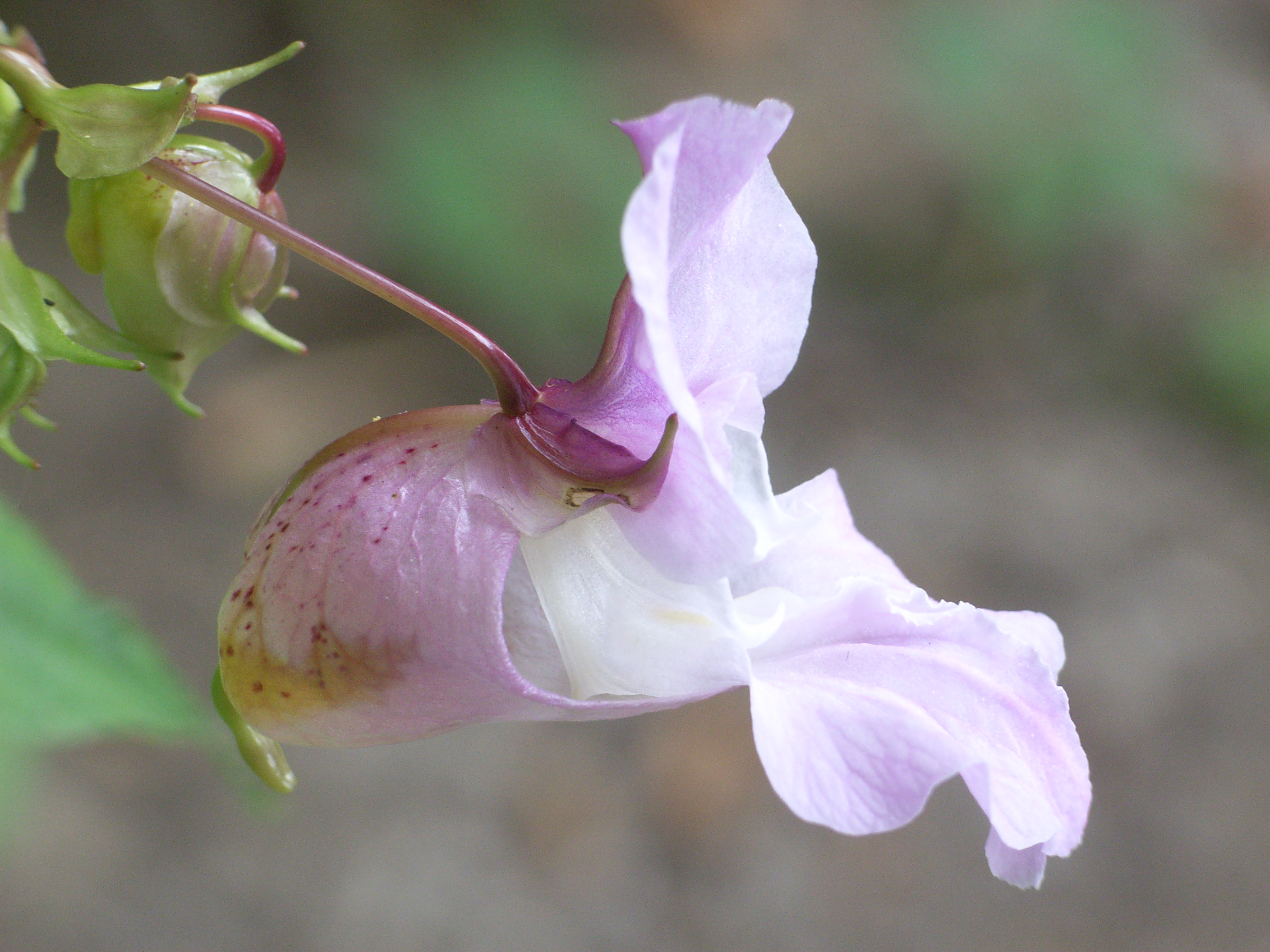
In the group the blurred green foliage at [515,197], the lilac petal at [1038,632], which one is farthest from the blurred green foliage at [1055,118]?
the lilac petal at [1038,632]

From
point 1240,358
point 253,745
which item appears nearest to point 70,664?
point 253,745

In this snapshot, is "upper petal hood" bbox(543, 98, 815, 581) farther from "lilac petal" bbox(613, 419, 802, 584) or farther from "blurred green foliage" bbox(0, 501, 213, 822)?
"blurred green foliage" bbox(0, 501, 213, 822)

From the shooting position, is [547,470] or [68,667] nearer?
[547,470]

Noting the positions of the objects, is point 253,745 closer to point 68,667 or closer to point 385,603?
point 385,603

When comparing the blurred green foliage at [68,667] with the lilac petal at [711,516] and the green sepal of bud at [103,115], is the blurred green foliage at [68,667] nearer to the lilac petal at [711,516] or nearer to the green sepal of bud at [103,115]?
the green sepal of bud at [103,115]

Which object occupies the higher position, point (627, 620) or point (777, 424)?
point (627, 620)
